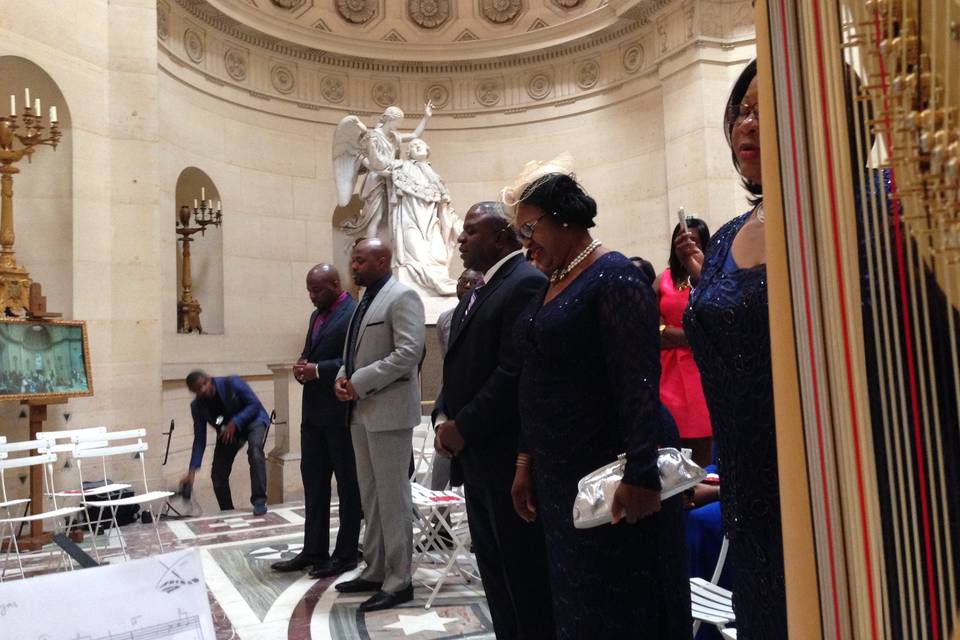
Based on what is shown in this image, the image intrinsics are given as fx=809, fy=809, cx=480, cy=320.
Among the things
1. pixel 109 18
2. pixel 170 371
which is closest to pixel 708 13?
pixel 109 18

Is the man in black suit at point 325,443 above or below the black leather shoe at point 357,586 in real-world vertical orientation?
above

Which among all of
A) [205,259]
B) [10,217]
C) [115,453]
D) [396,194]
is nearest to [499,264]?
[115,453]

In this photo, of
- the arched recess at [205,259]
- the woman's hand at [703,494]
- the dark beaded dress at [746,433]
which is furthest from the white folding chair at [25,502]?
the arched recess at [205,259]

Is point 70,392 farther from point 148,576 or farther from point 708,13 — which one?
point 708,13

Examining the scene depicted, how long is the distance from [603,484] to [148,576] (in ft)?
3.39

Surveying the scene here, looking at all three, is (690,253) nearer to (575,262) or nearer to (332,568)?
(575,262)

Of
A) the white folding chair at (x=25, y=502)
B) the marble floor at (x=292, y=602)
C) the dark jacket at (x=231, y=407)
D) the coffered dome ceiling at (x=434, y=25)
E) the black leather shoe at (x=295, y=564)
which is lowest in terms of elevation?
the marble floor at (x=292, y=602)

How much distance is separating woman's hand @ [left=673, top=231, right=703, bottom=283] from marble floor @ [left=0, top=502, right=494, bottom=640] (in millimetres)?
1870

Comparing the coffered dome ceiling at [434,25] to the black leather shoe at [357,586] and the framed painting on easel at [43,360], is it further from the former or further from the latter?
the black leather shoe at [357,586]

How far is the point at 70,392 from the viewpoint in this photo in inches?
269

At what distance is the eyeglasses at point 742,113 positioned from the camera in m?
1.36

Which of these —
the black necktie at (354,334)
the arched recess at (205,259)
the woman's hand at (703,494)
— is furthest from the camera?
the arched recess at (205,259)

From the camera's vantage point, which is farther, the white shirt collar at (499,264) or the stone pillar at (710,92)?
the stone pillar at (710,92)

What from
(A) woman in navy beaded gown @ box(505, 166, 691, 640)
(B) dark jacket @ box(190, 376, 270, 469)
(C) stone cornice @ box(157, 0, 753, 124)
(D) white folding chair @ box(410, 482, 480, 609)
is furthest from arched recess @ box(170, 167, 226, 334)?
(A) woman in navy beaded gown @ box(505, 166, 691, 640)
